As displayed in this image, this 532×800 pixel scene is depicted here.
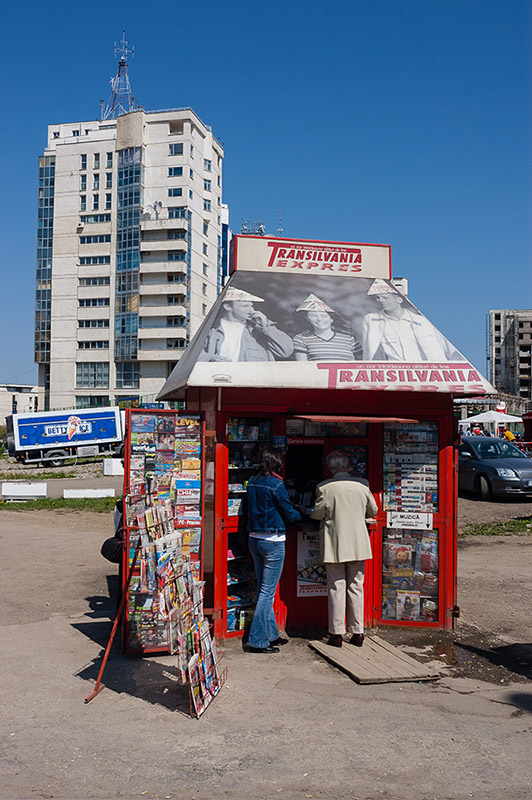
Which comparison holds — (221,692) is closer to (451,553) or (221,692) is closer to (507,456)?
(451,553)

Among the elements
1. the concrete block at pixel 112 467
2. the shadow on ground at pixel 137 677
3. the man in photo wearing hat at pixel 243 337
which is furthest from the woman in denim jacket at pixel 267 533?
the concrete block at pixel 112 467

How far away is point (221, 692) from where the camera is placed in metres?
5.63

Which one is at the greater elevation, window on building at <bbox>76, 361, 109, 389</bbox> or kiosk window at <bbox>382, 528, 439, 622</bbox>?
window on building at <bbox>76, 361, 109, 389</bbox>

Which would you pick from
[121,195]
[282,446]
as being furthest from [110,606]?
[121,195]

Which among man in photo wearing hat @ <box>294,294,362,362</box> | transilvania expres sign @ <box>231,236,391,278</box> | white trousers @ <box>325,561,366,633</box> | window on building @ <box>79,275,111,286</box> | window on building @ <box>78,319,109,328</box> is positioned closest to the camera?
white trousers @ <box>325,561,366,633</box>

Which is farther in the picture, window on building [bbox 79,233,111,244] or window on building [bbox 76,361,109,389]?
window on building [bbox 76,361,109,389]

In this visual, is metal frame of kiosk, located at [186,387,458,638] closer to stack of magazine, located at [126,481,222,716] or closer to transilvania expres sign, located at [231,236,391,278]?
stack of magazine, located at [126,481,222,716]

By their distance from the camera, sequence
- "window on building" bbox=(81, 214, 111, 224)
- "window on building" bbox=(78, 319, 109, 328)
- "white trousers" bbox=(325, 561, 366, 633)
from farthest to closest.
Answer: "window on building" bbox=(78, 319, 109, 328) → "window on building" bbox=(81, 214, 111, 224) → "white trousers" bbox=(325, 561, 366, 633)

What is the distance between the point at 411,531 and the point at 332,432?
1.35m

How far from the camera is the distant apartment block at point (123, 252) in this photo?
3110 inches

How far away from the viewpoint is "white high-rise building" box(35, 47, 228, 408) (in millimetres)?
79000

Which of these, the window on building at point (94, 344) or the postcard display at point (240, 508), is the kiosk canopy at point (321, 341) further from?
the window on building at point (94, 344)

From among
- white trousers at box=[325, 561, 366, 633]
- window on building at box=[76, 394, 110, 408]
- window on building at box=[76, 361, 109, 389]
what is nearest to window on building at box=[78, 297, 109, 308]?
window on building at box=[76, 361, 109, 389]

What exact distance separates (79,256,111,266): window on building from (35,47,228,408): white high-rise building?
0.12 meters
